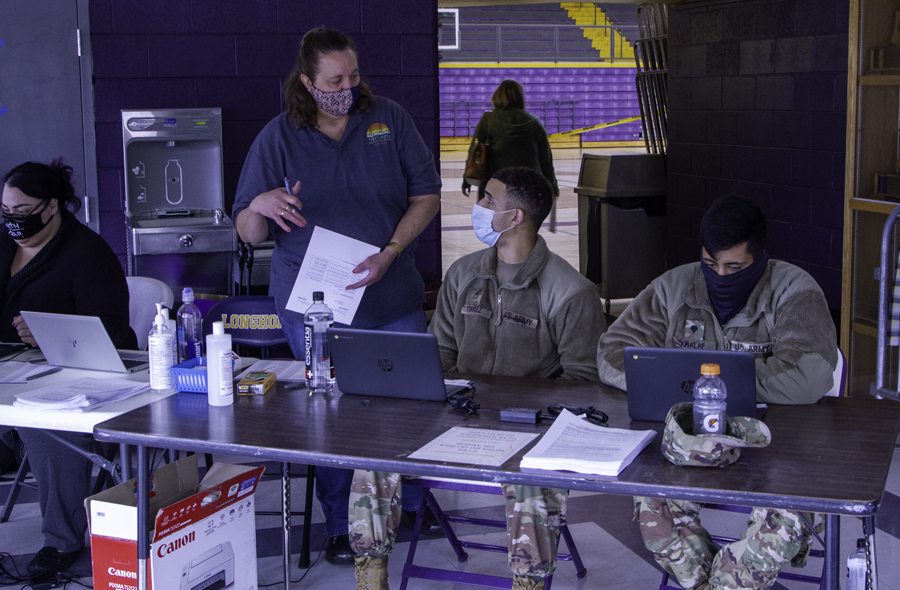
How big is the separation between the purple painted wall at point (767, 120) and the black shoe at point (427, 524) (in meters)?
2.58

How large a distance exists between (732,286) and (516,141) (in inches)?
158

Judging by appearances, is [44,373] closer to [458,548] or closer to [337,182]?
[337,182]

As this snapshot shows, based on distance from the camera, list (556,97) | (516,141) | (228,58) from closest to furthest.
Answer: (228,58), (516,141), (556,97)

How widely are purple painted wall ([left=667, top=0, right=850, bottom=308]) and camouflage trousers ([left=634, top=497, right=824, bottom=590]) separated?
2837 mm

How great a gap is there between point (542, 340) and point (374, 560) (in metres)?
0.73

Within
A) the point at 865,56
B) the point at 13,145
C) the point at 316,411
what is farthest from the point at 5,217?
the point at 865,56

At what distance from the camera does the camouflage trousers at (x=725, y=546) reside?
6.15ft

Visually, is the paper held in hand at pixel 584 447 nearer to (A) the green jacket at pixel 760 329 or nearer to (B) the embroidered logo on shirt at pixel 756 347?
(A) the green jacket at pixel 760 329

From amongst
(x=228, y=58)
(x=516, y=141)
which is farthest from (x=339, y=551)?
(x=516, y=141)

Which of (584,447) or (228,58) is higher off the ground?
(228,58)

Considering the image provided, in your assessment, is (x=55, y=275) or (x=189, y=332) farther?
(x=55, y=275)

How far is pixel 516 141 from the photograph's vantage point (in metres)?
6.14

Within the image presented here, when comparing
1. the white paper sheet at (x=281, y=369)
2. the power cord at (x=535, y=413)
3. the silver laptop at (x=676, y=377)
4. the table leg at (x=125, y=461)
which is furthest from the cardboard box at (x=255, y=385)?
the silver laptop at (x=676, y=377)

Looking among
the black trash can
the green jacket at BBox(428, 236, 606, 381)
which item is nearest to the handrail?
the green jacket at BBox(428, 236, 606, 381)
